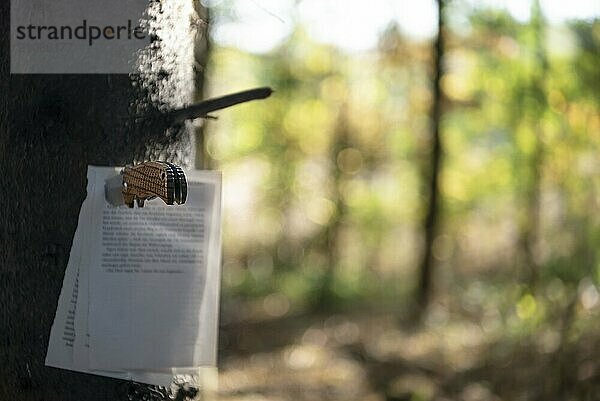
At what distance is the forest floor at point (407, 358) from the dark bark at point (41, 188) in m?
3.82

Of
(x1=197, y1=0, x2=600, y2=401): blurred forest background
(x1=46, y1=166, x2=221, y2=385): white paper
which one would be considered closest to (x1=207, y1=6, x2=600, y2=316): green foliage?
(x1=197, y1=0, x2=600, y2=401): blurred forest background

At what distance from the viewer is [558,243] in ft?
22.6

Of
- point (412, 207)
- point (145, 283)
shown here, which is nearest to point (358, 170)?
point (412, 207)

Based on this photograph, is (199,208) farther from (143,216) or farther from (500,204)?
(500,204)

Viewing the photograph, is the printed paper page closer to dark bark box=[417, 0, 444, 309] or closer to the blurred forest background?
the blurred forest background

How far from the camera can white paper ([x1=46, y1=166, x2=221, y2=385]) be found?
1.36 m

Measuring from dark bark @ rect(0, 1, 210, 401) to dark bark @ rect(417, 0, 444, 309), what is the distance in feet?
24.5

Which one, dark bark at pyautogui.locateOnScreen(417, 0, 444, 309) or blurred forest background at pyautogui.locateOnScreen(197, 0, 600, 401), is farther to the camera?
dark bark at pyautogui.locateOnScreen(417, 0, 444, 309)

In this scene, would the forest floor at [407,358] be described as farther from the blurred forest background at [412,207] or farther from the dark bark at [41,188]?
the dark bark at [41,188]

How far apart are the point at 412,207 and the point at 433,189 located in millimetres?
2307

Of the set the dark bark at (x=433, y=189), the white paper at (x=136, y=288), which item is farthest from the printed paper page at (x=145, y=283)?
the dark bark at (x=433, y=189)

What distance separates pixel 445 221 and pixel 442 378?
4.93m

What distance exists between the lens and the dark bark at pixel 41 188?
4.39 ft

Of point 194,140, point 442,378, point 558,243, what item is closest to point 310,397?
point 442,378
